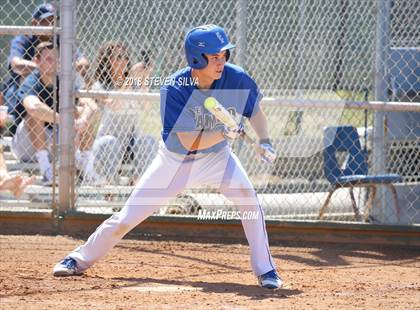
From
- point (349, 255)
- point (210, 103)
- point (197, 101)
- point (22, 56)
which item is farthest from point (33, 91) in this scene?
point (349, 255)

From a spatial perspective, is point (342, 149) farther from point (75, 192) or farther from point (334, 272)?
point (75, 192)

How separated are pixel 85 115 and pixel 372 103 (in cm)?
254

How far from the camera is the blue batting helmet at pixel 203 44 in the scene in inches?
201

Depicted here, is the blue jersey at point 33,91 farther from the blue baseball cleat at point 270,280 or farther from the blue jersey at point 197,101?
the blue baseball cleat at point 270,280

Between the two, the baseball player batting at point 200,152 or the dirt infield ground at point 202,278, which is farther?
the baseball player batting at point 200,152

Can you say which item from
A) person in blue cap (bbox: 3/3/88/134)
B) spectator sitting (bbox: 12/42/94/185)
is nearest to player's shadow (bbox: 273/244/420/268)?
spectator sitting (bbox: 12/42/94/185)

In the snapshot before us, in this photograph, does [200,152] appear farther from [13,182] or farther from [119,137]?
[119,137]

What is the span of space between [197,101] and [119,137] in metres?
2.51

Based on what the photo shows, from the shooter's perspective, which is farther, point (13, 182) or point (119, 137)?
point (119, 137)

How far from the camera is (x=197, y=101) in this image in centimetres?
529

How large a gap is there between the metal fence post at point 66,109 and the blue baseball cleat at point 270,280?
256cm

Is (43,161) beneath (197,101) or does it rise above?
above

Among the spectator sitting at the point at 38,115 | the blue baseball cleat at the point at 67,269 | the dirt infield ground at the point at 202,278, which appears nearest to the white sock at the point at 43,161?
the spectator sitting at the point at 38,115


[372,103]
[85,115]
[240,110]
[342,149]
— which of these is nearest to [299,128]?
[342,149]
